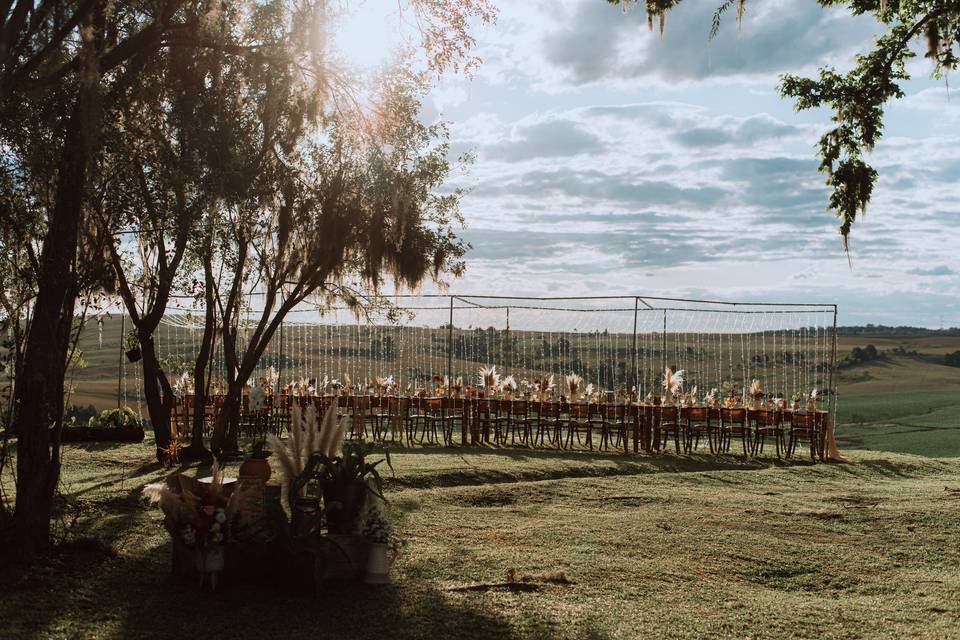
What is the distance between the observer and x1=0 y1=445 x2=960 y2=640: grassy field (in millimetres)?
4625

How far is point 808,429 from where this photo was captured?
1439cm

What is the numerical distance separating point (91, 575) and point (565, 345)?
17257 millimetres

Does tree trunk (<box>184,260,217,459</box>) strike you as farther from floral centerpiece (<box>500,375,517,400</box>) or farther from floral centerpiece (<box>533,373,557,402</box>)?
floral centerpiece (<box>533,373,557,402</box>)

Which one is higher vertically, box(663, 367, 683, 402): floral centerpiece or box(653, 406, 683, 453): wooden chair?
box(663, 367, 683, 402): floral centerpiece

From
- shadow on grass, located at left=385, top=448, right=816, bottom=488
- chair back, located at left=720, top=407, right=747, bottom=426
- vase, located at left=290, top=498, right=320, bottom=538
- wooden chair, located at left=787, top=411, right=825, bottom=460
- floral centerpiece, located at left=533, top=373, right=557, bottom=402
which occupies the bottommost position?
shadow on grass, located at left=385, top=448, right=816, bottom=488

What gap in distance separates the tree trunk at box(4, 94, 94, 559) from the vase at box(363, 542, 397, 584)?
2074mm

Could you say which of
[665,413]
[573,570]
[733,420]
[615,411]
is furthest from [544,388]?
[573,570]

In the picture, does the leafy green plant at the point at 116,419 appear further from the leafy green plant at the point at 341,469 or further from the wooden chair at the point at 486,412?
the leafy green plant at the point at 341,469

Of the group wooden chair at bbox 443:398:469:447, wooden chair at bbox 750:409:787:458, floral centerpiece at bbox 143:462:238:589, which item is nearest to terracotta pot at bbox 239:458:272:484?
floral centerpiece at bbox 143:462:238:589

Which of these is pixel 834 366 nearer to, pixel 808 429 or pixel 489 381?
pixel 808 429

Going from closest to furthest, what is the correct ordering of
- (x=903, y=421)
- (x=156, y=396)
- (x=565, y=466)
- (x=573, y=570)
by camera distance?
(x=573, y=570) → (x=565, y=466) → (x=156, y=396) → (x=903, y=421)

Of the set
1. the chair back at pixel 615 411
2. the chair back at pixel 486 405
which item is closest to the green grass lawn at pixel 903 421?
the chair back at pixel 615 411

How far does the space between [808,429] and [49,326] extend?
12.0 meters

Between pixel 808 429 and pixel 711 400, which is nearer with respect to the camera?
pixel 808 429
